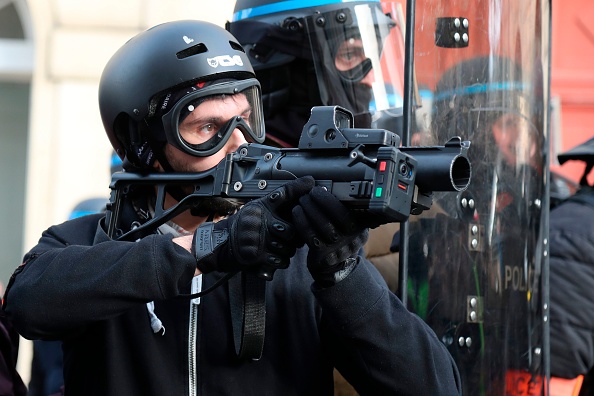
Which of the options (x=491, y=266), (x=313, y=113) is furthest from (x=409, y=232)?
(x=313, y=113)

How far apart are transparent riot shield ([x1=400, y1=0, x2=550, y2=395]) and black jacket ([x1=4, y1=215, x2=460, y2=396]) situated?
1.27 ft

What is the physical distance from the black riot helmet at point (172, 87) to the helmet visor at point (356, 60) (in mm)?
669

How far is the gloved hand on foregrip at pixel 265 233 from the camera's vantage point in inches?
92.4

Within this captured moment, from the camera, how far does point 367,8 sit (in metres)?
3.64

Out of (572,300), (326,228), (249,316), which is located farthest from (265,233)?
(572,300)

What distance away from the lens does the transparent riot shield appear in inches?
118

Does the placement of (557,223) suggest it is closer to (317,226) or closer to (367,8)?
(367,8)

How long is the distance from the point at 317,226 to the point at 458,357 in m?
0.90

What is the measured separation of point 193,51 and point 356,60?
856mm

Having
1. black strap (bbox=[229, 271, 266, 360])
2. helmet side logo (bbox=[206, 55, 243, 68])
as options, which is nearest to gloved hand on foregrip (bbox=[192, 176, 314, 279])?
black strap (bbox=[229, 271, 266, 360])

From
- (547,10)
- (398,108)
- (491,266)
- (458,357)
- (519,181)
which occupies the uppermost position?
(547,10)

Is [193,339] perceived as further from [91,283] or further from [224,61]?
[224,61]

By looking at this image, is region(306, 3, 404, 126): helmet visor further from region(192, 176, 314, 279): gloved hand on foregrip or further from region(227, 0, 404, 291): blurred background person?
region(192, 176, 314, 279): gloved hand on foregrip

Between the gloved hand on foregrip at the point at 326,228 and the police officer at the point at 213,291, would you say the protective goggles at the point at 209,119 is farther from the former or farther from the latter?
the gloved hand on foregrip at the point at 326,228
